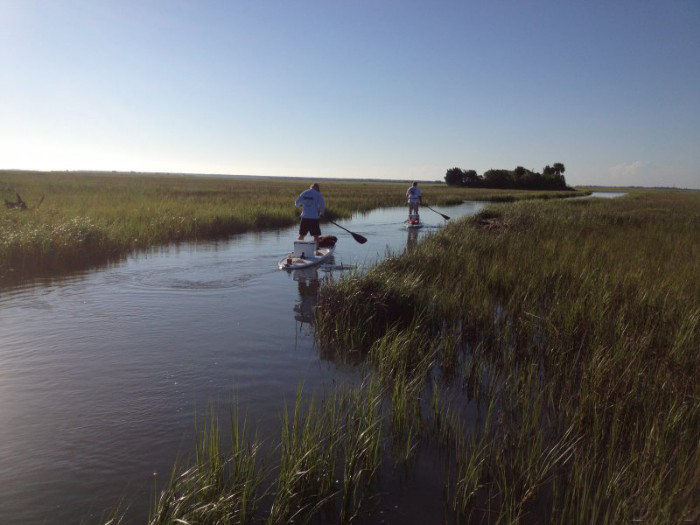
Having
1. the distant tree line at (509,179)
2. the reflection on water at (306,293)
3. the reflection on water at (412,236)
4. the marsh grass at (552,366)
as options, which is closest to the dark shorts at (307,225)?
the reflection on water at (306,293)

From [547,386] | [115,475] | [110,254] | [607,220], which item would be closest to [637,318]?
[547,386]

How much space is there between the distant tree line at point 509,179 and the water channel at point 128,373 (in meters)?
83.2

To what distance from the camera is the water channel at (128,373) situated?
12.8 ft

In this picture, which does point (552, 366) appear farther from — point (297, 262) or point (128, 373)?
point (297, 262)

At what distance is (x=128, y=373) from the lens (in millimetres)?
6047

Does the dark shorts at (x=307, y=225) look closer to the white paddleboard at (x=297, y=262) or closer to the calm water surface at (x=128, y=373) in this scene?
the white paddleboard at (x=297, y=262)

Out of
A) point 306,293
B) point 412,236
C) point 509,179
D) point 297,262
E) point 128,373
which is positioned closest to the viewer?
point 128,373

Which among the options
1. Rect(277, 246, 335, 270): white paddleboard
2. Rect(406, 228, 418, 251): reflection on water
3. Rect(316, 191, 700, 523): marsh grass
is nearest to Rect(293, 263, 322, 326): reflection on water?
Rect(277, 246, 335, 270): white paddleboard

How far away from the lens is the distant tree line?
284 ft

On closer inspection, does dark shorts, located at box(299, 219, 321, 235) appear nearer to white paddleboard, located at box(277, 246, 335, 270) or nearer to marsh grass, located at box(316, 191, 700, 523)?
white paddleboard, located at box(277, 246, 335, 270)

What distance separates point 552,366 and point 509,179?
8807cm

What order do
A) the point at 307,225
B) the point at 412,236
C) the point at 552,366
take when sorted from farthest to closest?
1. the point at 412,236
2. the point at 307,225
3. the point at 552,366

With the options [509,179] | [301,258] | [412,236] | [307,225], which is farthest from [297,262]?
[509,179]

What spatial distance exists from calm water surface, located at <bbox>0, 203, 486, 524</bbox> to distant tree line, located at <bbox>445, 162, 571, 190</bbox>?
83055 mm
